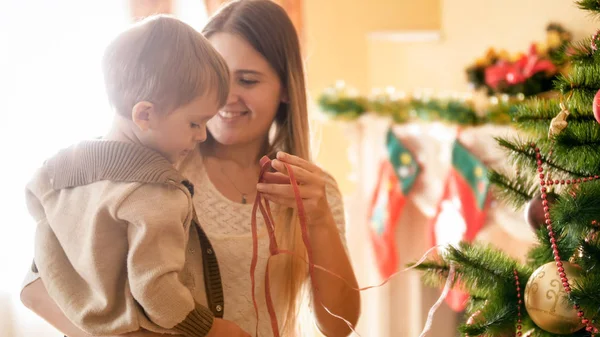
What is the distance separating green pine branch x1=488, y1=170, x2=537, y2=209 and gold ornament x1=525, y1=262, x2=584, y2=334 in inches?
5.5

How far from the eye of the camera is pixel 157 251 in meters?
0.86

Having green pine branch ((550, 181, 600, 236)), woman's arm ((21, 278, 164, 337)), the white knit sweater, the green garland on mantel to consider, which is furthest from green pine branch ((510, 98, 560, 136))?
the green garland on mantel

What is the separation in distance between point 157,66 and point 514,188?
0.57 m

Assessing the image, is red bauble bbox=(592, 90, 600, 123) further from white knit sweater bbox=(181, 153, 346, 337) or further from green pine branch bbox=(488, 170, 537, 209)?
white knit sweater bbox=(181, 153, 346, 337)

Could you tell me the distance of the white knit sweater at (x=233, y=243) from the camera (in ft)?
3.73

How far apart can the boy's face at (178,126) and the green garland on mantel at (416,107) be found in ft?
4.32

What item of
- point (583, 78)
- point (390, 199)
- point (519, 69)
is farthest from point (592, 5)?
point (390, 199)

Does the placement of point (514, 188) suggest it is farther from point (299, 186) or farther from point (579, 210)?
point (299, 186)

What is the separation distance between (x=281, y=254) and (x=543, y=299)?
0.43 meters

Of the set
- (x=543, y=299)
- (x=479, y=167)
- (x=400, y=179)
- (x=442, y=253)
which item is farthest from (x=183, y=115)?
(x=400, y=179)

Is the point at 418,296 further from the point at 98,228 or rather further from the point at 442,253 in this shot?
the point at 98,228

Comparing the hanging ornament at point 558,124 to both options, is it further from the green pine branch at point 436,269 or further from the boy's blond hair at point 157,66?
the boy's blond hair at point 157,66

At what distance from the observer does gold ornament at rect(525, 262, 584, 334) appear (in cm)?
90

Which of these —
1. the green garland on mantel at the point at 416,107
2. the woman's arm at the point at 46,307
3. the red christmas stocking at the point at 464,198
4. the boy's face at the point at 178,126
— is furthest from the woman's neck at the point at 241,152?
the red christmas stocking at the point at 464,198
